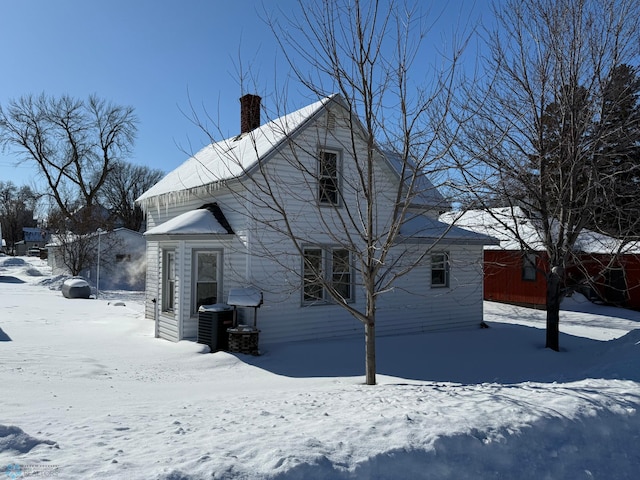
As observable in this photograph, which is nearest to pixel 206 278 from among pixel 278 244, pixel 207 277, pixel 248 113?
pixel 207 277

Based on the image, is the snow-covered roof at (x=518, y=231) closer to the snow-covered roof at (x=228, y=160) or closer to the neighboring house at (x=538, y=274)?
the neighboring house at (x=538, y=274)

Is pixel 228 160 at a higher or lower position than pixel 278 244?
higher

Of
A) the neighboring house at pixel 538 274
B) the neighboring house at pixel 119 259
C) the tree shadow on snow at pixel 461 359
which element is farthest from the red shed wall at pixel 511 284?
the neighboring house at pixel 119 259

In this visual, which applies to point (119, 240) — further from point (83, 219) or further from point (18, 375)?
point (18, 375)

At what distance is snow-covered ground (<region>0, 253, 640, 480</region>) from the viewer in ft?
11.7

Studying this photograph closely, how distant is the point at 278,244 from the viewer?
1113cm

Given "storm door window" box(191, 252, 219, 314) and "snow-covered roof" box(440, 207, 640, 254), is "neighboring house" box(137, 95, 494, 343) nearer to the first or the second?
"storm door window" box(191, 252, 219, 314)

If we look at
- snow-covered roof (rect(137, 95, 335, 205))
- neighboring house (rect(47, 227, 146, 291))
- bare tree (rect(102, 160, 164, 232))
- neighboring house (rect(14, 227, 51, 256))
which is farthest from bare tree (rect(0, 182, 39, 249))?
snow-covered roof (rect(137, 95, 335, 205))

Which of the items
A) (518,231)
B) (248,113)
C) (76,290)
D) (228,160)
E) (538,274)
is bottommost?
(76,290)

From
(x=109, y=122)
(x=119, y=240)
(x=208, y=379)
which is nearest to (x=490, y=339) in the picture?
(x=208, y=379)

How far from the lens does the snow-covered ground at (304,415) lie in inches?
140

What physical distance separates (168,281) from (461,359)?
7489 millimetres

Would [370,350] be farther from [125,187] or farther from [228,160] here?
[125,187]

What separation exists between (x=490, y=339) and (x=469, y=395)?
805 cm
